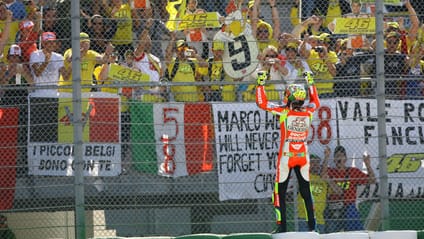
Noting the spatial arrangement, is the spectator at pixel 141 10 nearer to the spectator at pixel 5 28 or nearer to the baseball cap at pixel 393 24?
the spectator at pixel 5 28

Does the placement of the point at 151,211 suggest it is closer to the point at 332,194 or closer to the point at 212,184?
the point at 212,184

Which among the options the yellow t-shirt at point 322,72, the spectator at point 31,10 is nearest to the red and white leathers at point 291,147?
the yellow t-shirt at point 322,72

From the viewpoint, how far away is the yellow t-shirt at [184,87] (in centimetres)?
1180

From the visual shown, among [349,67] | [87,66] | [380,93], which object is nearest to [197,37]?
[87,66]

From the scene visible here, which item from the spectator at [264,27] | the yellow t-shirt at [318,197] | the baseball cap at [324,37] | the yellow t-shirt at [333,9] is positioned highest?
the yellow t-shirt at [333,9]

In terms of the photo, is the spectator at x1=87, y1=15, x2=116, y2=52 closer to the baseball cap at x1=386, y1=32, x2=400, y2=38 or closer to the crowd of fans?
the crowd of fans

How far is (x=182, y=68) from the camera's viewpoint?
11.9 m

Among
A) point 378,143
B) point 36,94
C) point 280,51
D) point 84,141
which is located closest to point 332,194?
point 378,143

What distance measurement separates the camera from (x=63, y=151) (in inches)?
439

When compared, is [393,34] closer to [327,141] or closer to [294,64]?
[294,64]

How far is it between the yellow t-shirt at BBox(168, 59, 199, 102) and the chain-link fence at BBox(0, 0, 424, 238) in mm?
17

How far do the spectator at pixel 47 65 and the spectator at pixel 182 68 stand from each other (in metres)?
1.25

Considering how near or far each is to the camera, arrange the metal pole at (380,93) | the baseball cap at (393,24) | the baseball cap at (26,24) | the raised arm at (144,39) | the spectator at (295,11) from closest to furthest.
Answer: the metal pole at (380,93) < the baseball cap at (26,24) < the raised arm at (144,39) < the spectator at (295,11) < the baseball cap at (393,24)

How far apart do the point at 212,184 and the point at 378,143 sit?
6.72ft
